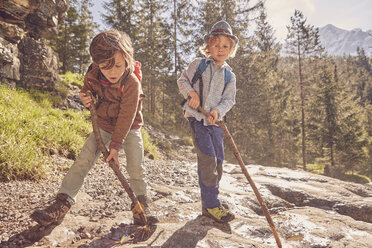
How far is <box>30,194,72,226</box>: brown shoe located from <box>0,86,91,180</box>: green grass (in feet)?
4.86

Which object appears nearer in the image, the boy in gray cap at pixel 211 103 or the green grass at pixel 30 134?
the boy in gray cap at pixel 211 103

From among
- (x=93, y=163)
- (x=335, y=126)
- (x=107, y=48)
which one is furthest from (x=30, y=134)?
(x=335, y=126)

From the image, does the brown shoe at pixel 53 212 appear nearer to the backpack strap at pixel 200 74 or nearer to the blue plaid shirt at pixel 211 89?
the blue plaid shirt at pixel 211 89

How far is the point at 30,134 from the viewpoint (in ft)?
14.2

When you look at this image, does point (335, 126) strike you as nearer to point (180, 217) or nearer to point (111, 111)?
point (180, 217)

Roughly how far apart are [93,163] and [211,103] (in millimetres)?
1588

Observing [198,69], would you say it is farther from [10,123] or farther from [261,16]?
[261,16]

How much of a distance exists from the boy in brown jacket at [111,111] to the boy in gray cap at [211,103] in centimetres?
69

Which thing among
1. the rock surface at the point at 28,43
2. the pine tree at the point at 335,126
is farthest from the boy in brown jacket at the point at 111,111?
the pine tree at the point at 335,126

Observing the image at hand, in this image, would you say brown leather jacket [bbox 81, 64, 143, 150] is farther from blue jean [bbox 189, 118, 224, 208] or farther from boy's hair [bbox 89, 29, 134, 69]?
blue jean [bbox 189, 118, 224, 208]

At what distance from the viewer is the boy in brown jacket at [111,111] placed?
2.14 meters

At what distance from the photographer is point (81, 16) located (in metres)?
20.0

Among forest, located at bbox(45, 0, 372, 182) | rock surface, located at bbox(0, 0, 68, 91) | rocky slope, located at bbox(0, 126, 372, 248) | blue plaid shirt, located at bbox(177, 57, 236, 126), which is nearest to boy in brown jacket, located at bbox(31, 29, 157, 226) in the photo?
rocky slope, located at bbox(0, 126, 372, 248)

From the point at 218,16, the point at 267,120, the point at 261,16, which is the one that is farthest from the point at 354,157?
the point at 218,16
